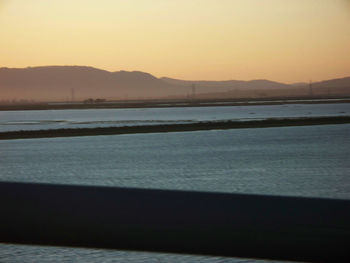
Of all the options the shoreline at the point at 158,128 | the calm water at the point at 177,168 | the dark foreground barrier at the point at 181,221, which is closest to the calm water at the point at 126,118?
the shoreline at the point at 158,128

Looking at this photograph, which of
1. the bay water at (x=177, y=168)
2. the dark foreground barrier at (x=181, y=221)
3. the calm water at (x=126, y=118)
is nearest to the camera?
the dark foreground barrier at (x=181, y=221)

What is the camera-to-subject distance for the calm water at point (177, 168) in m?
8.72

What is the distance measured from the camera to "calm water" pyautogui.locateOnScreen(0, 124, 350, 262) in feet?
28.6

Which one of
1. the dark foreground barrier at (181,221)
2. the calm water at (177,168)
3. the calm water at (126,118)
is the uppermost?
the dark foreground barrier at (181,221)

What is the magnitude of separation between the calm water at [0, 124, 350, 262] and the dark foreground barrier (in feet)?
16.0

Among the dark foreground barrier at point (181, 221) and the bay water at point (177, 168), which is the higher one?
the dark foreground barrier at point (181, 221)

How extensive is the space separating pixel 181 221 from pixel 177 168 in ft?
69.4

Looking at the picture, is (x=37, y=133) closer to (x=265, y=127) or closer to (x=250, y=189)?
(x=265, y=127)

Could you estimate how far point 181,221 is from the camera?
2.37 m

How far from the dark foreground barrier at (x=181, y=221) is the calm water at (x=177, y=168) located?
4887mm

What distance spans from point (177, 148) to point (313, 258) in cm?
3189

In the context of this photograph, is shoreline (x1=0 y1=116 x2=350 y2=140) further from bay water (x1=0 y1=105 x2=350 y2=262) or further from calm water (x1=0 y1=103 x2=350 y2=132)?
calm water (x1=0 y1=103 x2=350 y2=132)

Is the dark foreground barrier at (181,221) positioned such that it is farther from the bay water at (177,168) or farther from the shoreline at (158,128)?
the shoreline at (158,128)

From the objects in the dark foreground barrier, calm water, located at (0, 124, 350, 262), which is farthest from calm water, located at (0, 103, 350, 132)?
the dark foreground barrier
